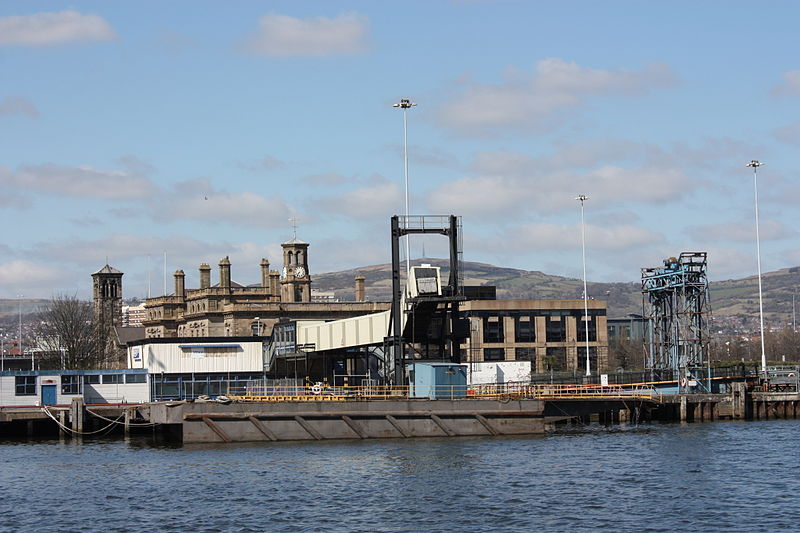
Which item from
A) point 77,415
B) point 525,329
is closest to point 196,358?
point 77,415

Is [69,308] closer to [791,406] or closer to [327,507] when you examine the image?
[791,406]

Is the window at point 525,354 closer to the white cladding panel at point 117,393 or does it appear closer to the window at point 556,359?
the window at point 556,359

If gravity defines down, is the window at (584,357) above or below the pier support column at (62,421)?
above

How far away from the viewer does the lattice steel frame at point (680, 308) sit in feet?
321

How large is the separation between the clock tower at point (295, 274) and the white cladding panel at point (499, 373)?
60.8m

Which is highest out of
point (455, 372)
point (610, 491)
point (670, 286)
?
point (670, 286)

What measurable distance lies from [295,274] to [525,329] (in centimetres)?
3374

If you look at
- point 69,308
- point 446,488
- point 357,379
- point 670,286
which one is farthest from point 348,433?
point 69,308

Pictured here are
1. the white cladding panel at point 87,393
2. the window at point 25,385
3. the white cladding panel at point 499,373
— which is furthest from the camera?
the white cladding panel at point 499,373

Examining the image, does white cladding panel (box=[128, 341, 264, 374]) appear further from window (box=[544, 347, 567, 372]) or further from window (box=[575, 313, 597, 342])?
window (box=[575, 313, 597, 342])

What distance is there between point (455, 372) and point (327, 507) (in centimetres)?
2738

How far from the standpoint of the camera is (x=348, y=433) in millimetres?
69312

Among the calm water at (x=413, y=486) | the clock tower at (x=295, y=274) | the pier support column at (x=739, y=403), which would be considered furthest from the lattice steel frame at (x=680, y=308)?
the clock tower at (x=295, y=274)

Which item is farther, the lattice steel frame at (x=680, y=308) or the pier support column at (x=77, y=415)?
the lattice steel frame at (x=680, y=308)
